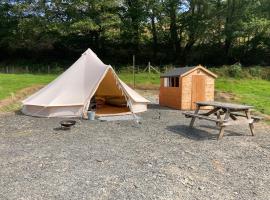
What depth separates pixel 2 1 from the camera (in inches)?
1567

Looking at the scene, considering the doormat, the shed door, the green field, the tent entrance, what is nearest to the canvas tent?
the tent entrance

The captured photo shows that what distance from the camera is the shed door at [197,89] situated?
668 inches

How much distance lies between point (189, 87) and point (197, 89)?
45 cm

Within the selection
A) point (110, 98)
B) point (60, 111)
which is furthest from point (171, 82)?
point (60, 111)

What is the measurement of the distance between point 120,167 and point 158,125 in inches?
204

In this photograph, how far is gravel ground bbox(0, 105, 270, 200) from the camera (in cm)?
586

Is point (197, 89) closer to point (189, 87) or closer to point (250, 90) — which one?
point (189, 87)

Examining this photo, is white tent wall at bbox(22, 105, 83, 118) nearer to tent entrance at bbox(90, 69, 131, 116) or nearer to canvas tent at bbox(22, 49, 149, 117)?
canvas tent at bbox(22, 49, 149, 117)

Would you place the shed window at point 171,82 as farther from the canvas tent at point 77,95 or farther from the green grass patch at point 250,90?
the green grass patch at point 250,90

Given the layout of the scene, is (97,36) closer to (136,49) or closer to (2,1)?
(136,49)

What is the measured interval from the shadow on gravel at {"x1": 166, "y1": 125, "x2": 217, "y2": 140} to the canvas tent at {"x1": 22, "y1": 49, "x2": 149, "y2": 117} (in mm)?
3120

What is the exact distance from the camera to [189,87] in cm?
1691

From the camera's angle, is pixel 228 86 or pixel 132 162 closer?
pixel 132 162

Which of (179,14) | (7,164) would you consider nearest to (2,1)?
(179,14)
